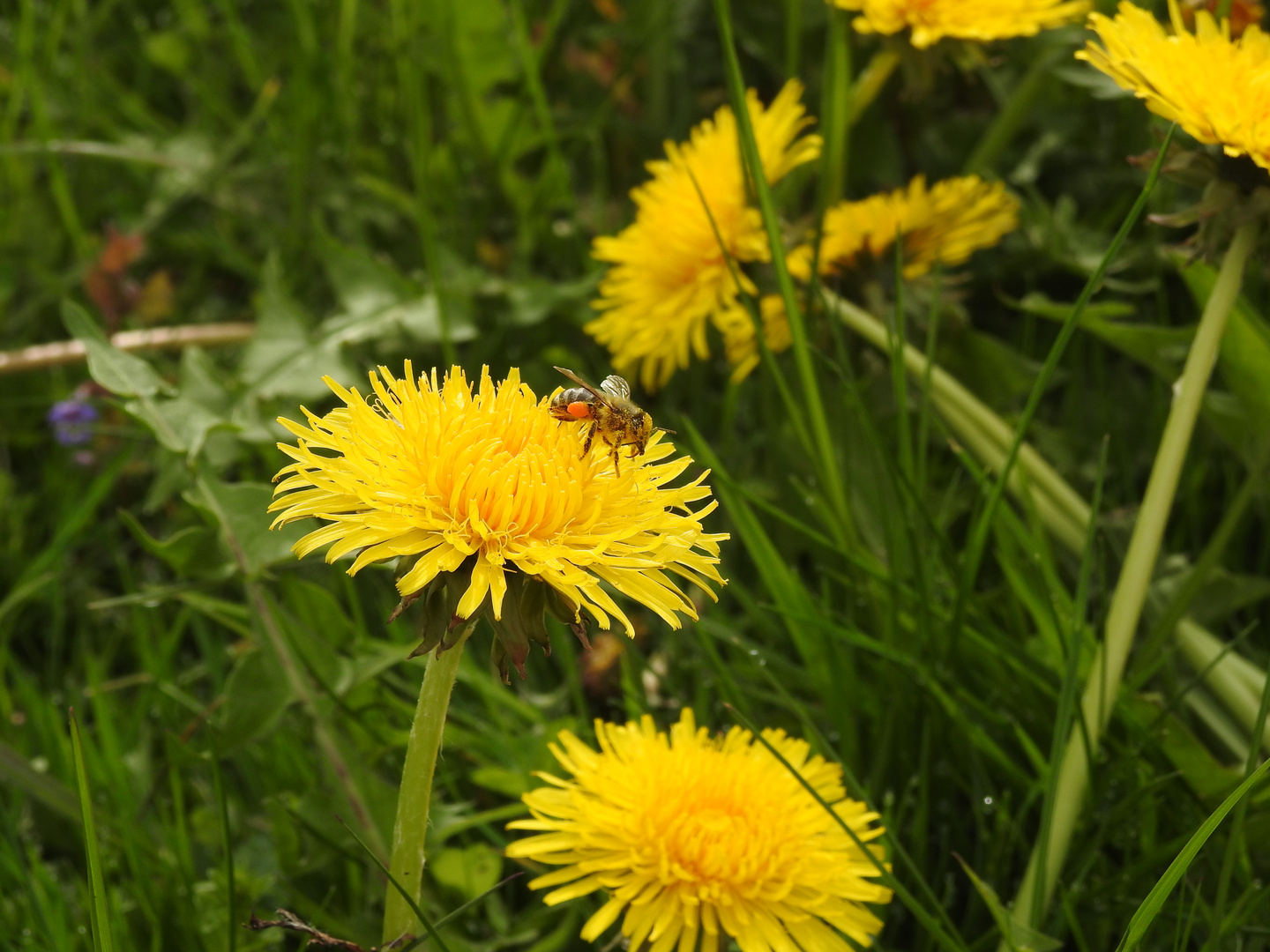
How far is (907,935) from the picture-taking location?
1.40 m

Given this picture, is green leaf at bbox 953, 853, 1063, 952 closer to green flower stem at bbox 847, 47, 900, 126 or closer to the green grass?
the green grass

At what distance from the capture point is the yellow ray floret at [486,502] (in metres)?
0.89

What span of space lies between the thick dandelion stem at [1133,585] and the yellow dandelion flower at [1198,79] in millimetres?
114

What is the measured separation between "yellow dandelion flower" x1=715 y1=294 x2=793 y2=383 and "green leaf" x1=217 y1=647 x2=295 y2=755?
Answer: 0.71 m

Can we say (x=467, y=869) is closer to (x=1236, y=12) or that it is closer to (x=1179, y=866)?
(x=1179, y=866)

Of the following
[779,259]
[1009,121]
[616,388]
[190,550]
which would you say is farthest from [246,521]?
[1009,121]

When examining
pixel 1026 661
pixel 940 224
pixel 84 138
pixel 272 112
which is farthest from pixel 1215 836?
pixel 84 138

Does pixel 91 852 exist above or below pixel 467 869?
above

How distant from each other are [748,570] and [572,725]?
557mm

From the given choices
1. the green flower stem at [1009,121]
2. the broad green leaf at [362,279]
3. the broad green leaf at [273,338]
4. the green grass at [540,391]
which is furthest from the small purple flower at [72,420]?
the green flower stem at [1009,121]

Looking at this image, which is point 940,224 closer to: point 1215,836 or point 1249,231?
point 1249,231

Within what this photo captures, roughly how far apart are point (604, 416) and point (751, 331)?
0.69 metres

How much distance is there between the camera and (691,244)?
5.37 feet

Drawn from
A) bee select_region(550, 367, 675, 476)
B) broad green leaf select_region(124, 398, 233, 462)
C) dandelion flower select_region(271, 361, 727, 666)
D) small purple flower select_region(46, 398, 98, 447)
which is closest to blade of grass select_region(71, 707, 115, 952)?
dandelion flower select_region(271, 361, 727, 666)
